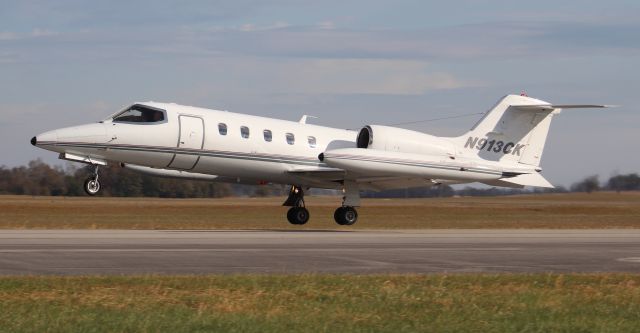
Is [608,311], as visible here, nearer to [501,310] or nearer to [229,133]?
[501,310]

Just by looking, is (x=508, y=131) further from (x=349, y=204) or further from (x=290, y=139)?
(x=290, y=139)

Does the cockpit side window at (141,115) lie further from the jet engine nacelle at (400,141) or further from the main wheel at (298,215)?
the main wheel at (298,215)

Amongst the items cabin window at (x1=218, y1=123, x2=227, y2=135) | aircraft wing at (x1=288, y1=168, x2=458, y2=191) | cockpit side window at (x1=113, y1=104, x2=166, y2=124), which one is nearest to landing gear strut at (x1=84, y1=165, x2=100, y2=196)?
cockpit side window at (x1=113, y1=104, x2=166, y2=124)

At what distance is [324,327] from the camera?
10930mm

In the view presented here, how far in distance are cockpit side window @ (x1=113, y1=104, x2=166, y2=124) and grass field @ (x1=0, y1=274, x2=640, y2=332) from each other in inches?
608

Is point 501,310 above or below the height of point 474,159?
below

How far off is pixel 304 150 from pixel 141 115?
18.3ft

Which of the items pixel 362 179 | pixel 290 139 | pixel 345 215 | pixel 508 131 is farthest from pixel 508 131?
pixel 290 139

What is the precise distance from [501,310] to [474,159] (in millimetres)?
21396

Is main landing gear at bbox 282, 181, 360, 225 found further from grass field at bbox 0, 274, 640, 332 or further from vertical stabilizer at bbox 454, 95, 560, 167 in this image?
grass field at bbox 0, 274, 640, 332

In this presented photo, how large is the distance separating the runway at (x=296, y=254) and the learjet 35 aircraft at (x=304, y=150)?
318 centimetres

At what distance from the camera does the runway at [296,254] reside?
1748cm

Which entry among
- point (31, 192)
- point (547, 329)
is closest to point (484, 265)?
point (547, 329)

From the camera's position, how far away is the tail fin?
35.0 meters
